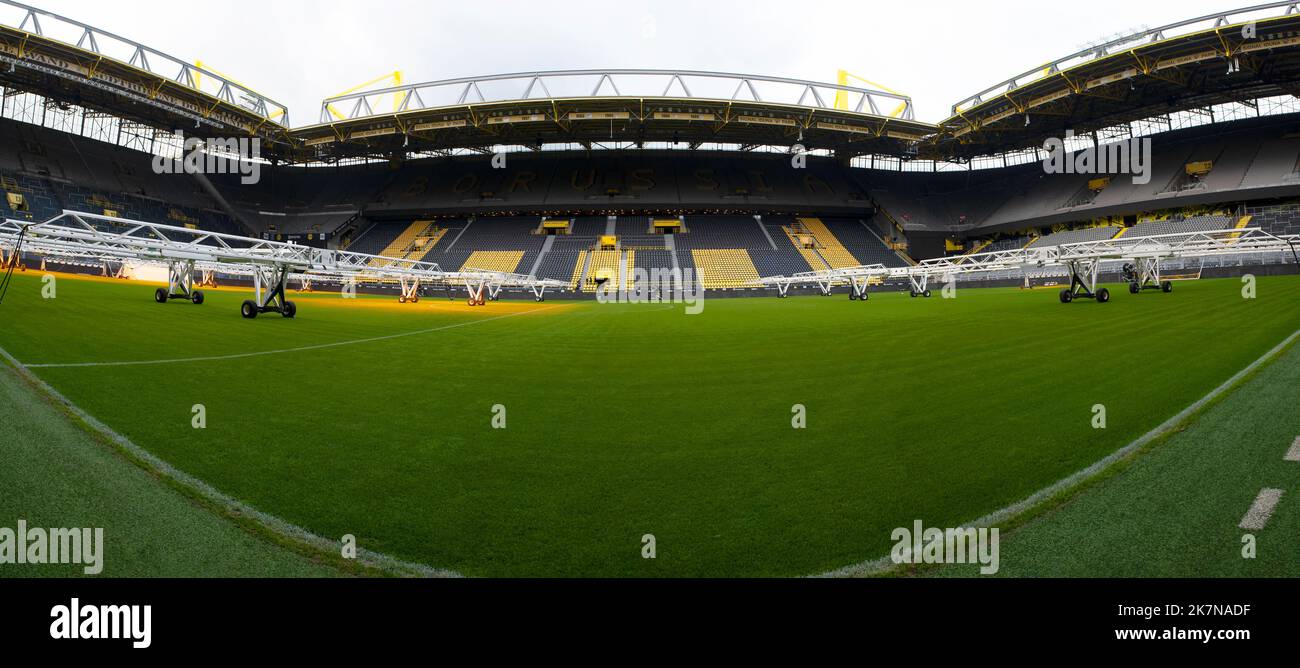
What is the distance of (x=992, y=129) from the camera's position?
4788 cm

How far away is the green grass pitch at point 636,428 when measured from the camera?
2.93 metres

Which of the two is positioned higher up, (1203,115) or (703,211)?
(1203,115)

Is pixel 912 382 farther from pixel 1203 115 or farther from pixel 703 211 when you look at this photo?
pixel 1203 115

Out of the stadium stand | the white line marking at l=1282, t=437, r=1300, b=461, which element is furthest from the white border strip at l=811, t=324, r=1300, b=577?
the stadium stand

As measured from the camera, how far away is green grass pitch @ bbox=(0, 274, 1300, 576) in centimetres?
293

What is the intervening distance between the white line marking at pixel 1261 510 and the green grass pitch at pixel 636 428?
853mm

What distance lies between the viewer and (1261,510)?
2857 millimetres

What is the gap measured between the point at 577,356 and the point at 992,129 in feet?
180

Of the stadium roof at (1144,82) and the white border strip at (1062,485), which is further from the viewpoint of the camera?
the stadium roof at (1144,82)
